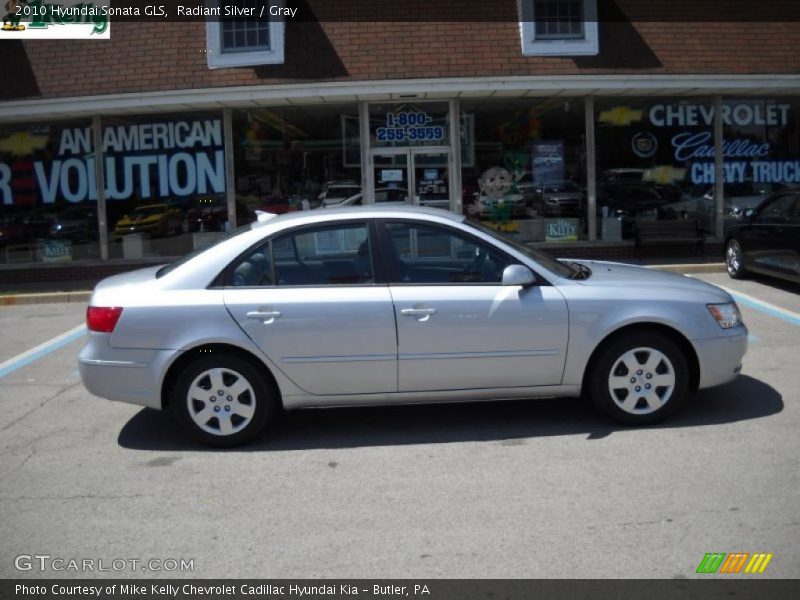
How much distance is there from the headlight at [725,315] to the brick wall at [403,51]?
27.2ft

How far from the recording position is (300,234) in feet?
19.5

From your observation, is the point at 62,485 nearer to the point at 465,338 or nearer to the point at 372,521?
the point at 372,521

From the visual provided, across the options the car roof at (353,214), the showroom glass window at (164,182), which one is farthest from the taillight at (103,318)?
the showroom glass window at (164,182)

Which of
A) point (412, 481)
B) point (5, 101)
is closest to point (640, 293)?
point (412, 481)

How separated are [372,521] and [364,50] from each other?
34.3 feet

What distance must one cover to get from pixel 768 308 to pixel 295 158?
8260 millimetres

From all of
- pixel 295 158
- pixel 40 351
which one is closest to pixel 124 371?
pixel 40 351

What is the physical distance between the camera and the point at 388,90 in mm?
13414

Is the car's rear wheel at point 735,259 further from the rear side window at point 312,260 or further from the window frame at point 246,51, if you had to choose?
the rear side window at point 312,260

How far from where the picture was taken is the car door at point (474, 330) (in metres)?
5.72

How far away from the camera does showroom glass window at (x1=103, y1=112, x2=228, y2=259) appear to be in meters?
14.9

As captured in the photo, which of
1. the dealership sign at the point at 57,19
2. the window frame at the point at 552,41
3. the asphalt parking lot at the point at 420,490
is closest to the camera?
the asphalt parking lot at the point at 420,490

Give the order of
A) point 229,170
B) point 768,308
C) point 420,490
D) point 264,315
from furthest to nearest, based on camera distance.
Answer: point 229,170
point 768,308
point 264,315
point 420,490

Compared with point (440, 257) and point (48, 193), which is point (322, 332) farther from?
point (48, 193)
